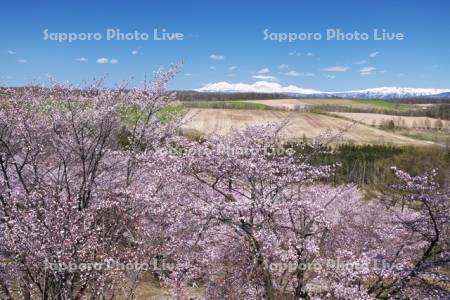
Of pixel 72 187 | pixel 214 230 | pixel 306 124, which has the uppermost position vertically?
pixel 72 187

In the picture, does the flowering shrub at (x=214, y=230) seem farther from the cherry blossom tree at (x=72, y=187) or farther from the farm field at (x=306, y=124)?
the farm field at (x=306, y=124)

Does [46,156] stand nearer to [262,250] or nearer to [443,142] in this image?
[262,250]

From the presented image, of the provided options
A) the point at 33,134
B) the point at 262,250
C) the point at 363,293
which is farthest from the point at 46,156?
the point at 363,293

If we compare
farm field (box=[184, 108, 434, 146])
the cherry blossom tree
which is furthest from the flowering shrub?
farm field (box=[184, 108, 434, 146])

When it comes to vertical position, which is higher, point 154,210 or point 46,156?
point 46,156

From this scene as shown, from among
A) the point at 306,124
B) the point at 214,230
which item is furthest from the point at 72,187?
the point at 306,124

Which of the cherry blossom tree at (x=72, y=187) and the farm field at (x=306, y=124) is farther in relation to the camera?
the farm field at (x=306, y=124)

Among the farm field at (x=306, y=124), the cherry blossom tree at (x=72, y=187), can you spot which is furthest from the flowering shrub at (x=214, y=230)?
the farm field at (x=306, y=124)

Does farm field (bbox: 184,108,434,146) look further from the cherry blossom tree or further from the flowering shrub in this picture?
the flowering shrub

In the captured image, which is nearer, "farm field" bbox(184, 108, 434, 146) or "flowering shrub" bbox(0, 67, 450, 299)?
"flowering shrub" bbox(0, 67, 450, 299)

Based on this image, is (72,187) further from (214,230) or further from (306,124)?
(306,124)

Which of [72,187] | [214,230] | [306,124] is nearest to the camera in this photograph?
[214,230]

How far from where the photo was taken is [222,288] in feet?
42.5

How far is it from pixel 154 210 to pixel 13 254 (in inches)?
162
